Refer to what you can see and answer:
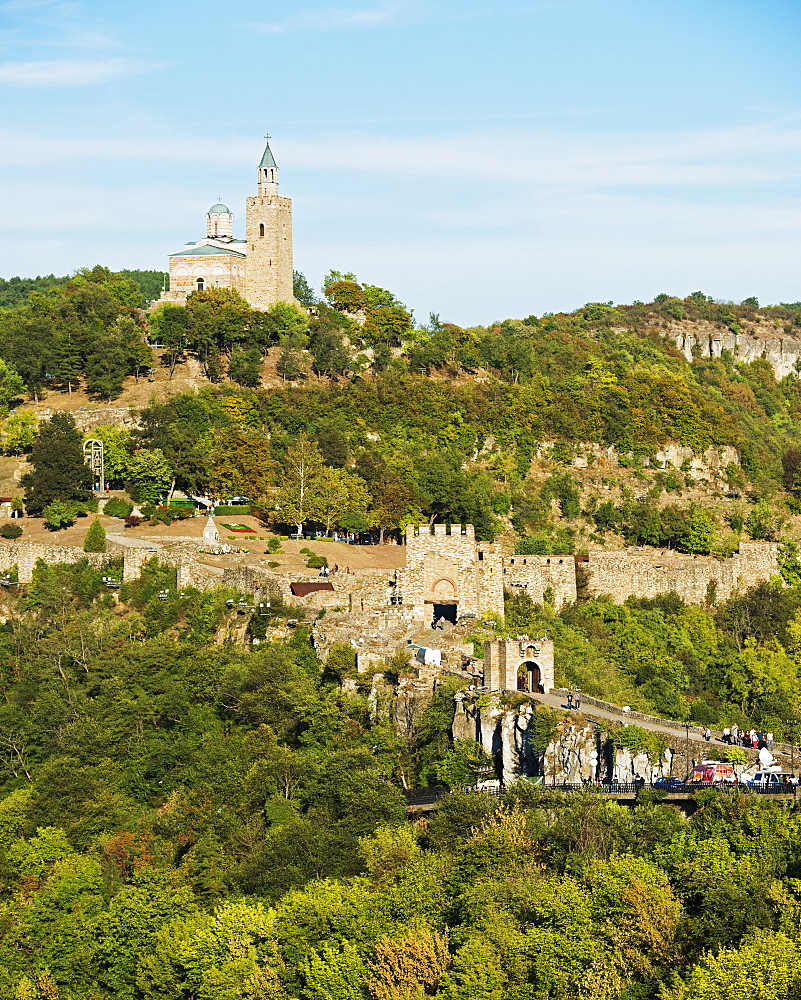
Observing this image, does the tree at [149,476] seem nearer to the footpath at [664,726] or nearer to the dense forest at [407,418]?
the dense forest at [407,418]

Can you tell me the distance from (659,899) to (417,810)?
7381 millimetres

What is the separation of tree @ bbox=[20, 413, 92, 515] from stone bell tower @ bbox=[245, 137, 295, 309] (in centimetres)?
1898

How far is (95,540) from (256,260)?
2617 centimetres

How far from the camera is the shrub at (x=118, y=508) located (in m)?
52.5

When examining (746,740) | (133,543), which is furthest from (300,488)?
(746,740)

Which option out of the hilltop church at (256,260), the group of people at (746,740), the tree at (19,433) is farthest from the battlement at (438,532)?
the hilltop church at (256,260)

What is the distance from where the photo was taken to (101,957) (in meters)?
30.2

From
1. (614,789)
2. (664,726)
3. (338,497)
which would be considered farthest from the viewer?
(338,497)

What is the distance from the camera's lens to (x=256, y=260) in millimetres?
71375

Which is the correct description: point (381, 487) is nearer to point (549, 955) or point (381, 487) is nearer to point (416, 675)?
point (416, 675)

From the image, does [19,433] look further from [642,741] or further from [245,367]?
[642,741]

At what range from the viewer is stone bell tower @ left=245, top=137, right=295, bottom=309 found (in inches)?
2805

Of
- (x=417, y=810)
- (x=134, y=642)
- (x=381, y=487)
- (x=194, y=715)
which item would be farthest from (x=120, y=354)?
(x=417, y=810)

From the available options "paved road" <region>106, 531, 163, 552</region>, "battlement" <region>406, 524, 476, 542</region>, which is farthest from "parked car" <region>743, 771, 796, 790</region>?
"paved road" <region>106, 531, 163, 552</region>
